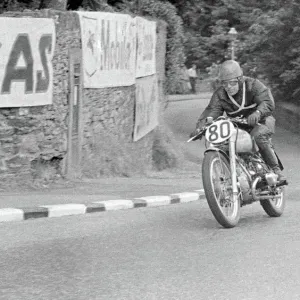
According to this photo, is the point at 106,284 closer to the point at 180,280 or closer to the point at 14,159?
the point at 180,280

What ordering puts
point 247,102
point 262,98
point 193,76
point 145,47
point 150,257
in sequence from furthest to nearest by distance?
point 193,76 < point 145,47 < point 247,102 < point 262,98 < point 150,257

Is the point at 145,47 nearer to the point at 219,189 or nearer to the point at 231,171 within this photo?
the point at 231,171

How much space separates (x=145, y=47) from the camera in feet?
69.6

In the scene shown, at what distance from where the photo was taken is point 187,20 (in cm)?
3394

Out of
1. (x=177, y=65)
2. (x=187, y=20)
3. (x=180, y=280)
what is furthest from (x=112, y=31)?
(x=187, y=20)

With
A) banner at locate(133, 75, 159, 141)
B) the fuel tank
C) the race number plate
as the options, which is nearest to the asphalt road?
the fuel tank

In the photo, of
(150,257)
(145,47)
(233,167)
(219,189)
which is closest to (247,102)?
(233,167)

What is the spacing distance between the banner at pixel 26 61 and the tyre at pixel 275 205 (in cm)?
389

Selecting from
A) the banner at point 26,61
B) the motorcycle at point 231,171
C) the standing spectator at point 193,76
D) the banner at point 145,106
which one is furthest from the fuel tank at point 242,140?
the standing spectator at point 193,76

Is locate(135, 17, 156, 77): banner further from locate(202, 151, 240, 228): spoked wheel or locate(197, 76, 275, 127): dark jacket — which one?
locate(202, 151, 240, 228): spoked wheel

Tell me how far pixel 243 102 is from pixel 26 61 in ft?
13.0

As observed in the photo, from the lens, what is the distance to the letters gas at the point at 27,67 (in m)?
14.4

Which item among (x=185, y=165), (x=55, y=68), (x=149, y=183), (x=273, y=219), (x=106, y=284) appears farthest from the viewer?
(x=185, y=165)

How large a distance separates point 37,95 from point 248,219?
4136mm
